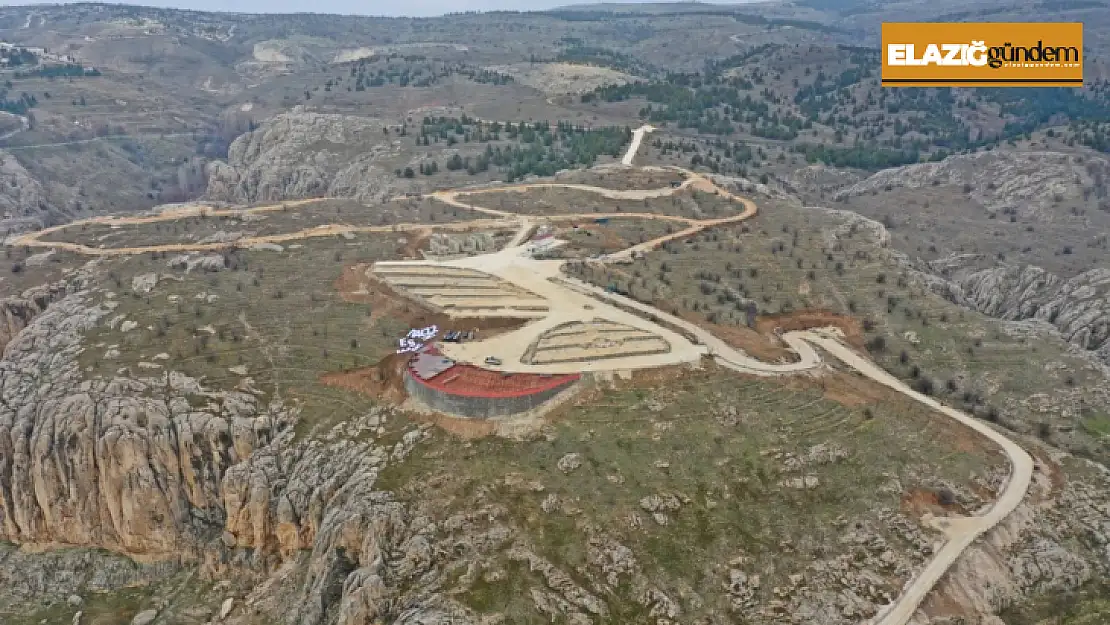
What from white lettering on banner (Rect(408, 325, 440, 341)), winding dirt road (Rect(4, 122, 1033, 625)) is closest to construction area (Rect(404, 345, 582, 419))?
winding dirt road (Rect(4, 122, 1033, 625))

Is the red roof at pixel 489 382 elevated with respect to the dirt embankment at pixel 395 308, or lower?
lower

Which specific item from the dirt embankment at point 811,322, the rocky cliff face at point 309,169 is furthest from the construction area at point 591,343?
the rocky cliff face at point 309,169

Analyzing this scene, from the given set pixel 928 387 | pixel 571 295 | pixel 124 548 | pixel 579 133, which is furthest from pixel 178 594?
pixel 579 133

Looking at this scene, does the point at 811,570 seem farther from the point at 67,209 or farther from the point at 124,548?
the point at 67,209

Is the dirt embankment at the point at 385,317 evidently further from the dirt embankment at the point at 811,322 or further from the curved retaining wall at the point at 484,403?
the dirt embankment at the point at 811,322

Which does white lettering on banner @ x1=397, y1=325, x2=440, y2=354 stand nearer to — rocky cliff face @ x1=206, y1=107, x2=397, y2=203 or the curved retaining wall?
the curved retaining wall

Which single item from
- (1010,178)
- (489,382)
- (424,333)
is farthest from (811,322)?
(1010,178)
